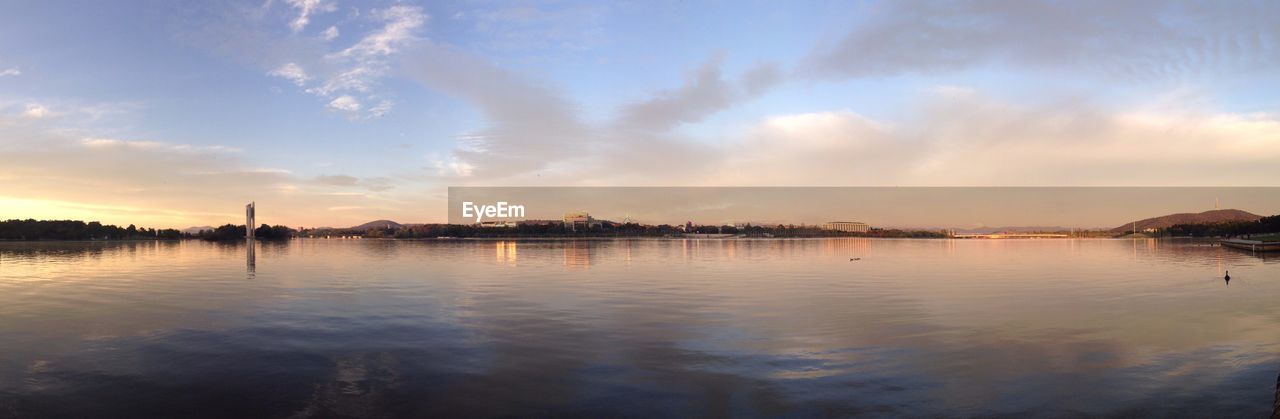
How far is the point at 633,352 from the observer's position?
60.0ft

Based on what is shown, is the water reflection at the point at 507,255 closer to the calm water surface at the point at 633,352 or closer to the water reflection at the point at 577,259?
the water reflection at the point at 577,259

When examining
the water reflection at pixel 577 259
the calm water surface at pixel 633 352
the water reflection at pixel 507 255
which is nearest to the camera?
the calm water surface at pixel 633 352

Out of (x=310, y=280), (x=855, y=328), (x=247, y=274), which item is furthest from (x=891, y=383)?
(x=247, y=274)

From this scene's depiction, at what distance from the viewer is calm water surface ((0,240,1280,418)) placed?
43.8ft

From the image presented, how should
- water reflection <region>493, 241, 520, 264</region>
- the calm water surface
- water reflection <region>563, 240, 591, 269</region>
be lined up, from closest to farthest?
1. the calm water surface
2. water reflection <region>563, 240, 591, 269</region>
3. water reflection <region>493, 241, 520, 264</region>

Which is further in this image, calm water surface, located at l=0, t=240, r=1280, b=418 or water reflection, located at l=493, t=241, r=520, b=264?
water reflection, located at l=493, t=241, r=520, b=264

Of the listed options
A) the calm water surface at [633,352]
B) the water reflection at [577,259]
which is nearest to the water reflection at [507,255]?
the water reflection at [577,259]

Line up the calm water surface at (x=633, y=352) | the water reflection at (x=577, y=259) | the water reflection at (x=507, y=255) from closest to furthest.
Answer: the calm water surface at (x=633, y=352)
the water reflection at (x=577, y=259)
the water reflection at (x=507, y=255)

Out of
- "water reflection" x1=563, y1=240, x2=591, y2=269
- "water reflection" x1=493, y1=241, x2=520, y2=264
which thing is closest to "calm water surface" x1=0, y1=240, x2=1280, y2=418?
"water reflection" x1=563, y1=240, x2=591, y2=269

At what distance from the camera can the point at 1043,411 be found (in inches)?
507

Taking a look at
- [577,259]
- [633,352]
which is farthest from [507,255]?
[633,352]

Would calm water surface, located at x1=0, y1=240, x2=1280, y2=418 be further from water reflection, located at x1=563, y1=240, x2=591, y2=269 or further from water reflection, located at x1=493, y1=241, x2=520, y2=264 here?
water reflection, located at x1=493, y1=241, x2=520, y2=264

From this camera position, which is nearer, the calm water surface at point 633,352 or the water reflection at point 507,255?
the calm water surface at point 633,352

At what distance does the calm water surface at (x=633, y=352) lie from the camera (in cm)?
1335
